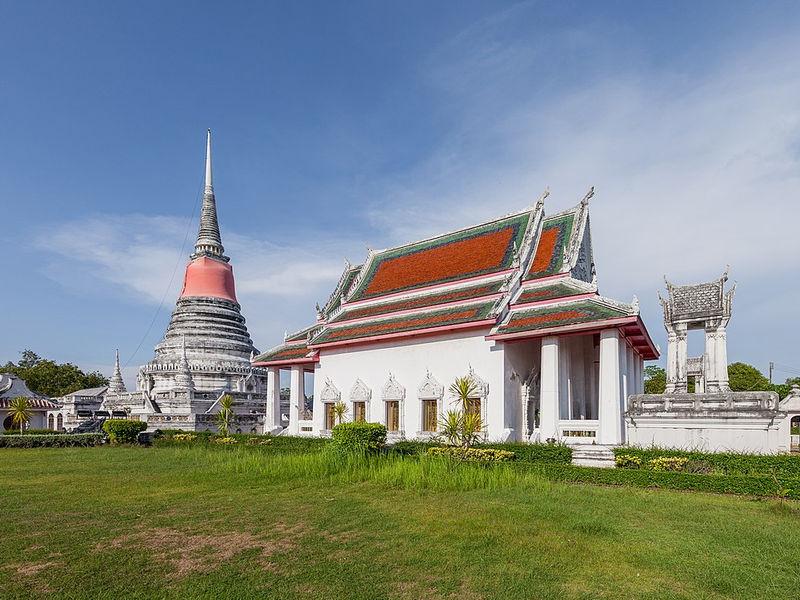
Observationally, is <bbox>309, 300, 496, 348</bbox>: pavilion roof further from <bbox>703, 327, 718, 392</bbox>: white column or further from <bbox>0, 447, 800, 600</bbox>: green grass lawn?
<bbox>703, 327, 718, 392</bbox>: white column

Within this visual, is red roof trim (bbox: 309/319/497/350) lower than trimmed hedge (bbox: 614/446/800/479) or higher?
higher

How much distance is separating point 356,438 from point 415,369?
7698 mm

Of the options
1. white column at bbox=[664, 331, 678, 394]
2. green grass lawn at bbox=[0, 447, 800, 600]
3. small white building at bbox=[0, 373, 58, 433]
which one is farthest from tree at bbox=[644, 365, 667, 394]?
small white building at bbox=[0, 373, 58, 433]

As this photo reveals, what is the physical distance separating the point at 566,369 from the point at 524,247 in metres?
5.51

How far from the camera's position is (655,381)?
52.8m

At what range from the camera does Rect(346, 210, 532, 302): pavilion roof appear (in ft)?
77.9

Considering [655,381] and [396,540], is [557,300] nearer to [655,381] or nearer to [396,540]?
[396,540]

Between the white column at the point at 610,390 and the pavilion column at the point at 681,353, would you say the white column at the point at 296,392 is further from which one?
the pavilion column at the point at 681,353

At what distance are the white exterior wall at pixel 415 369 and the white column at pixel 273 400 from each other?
3.78m

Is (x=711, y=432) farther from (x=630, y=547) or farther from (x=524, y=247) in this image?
(x=630, y=547)

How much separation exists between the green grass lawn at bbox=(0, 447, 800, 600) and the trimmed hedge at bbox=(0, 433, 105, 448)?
14437mm

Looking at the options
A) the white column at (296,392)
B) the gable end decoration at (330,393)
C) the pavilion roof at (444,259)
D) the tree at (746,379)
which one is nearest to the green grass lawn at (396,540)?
the pavilion roof at (444,259)

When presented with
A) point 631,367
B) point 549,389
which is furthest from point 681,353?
point 549,389

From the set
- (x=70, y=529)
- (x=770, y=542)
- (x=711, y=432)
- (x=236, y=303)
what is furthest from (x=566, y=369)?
(x=236, y=303)
